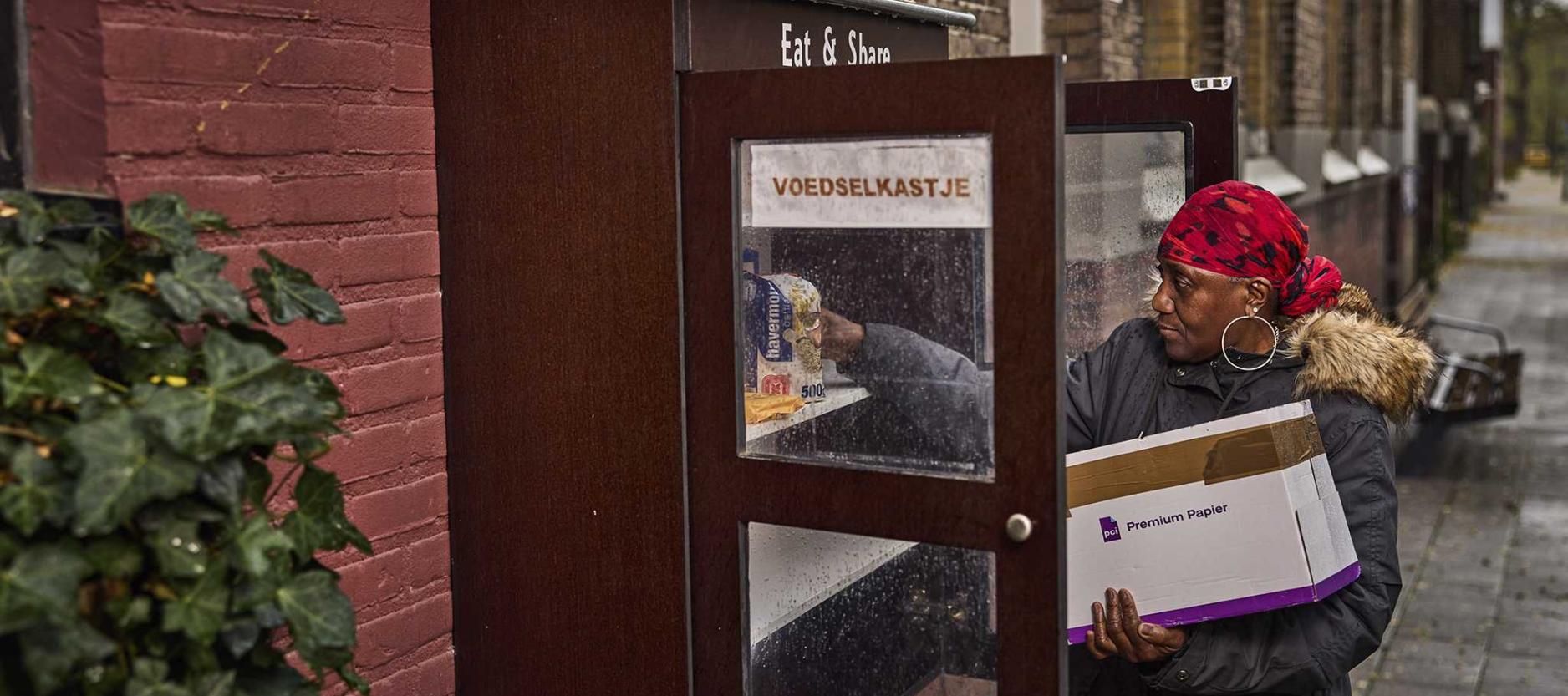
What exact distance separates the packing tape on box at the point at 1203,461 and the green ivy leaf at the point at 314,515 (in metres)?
1.27

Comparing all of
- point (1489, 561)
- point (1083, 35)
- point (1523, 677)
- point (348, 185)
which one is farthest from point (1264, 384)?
point (1489, 561)

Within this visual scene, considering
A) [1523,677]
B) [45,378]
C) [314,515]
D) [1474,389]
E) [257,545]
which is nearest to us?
[45,378]

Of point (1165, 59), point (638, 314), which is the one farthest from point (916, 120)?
point (1165, 59)

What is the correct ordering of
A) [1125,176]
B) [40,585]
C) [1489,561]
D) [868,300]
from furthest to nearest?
Answer: [1489,561]
[1125,176]
[868,300]
[40,585]

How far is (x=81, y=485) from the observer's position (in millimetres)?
1656

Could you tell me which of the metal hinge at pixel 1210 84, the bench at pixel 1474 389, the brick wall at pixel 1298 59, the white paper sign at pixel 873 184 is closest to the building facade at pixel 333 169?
the white paper sign at pixel 873 184

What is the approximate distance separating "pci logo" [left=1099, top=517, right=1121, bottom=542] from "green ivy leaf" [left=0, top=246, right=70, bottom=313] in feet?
5.51

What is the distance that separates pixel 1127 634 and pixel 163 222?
1686mm

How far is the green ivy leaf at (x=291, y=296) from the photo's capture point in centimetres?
204

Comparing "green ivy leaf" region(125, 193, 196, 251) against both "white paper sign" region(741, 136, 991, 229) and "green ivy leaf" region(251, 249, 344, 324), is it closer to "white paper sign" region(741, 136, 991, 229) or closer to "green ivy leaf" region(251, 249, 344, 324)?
"green ivy leaf" region(251, 249, 344, 324)

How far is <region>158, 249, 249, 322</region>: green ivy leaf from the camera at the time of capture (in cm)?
186

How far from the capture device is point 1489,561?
7.22 m

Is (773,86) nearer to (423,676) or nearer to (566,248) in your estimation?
(566,248)

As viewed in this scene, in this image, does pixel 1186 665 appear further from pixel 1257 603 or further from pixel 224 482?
pixel 224 482
